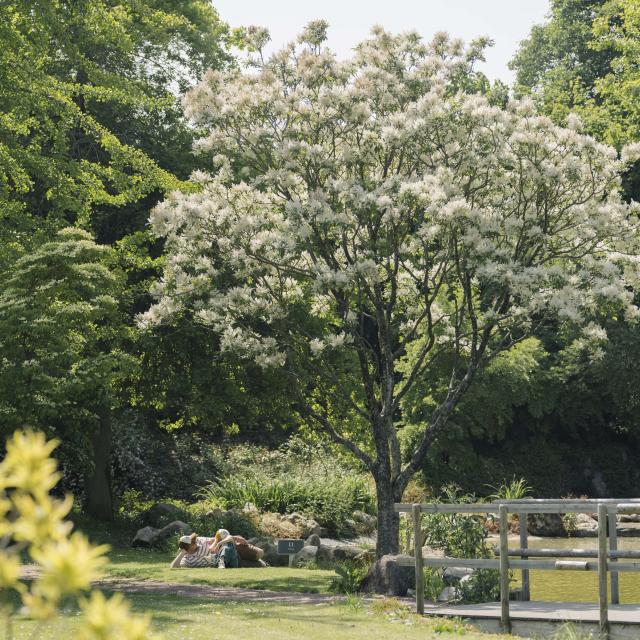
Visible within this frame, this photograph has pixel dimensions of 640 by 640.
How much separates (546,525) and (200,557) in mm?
11108

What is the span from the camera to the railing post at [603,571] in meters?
10.1

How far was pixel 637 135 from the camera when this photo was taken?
1092 inches

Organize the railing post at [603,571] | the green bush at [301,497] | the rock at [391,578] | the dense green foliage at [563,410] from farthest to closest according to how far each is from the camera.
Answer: the dense green foliage at [563,410], the green bush at [301,497], the rock at [391,578], the railing post at [603,571]

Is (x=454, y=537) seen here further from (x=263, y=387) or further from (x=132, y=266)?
(x=132, y=266)

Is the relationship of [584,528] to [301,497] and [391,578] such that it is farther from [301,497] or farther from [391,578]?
[391,578]

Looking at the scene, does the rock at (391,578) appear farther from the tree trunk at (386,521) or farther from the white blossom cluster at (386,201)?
the white blossom cluster at (386,201)

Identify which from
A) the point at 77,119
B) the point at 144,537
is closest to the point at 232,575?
the point at 144,537

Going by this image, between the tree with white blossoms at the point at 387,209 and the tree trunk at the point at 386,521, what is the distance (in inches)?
1.4

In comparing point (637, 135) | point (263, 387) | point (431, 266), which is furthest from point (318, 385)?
point (637, 135)

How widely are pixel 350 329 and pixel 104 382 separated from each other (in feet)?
13.1

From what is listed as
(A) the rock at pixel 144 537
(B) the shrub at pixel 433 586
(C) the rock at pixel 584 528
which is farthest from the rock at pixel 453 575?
(C) the rock at pixel 584 528

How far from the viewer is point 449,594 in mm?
12773

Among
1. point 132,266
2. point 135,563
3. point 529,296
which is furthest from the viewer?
point 132,266

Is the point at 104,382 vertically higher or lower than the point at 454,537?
higher
